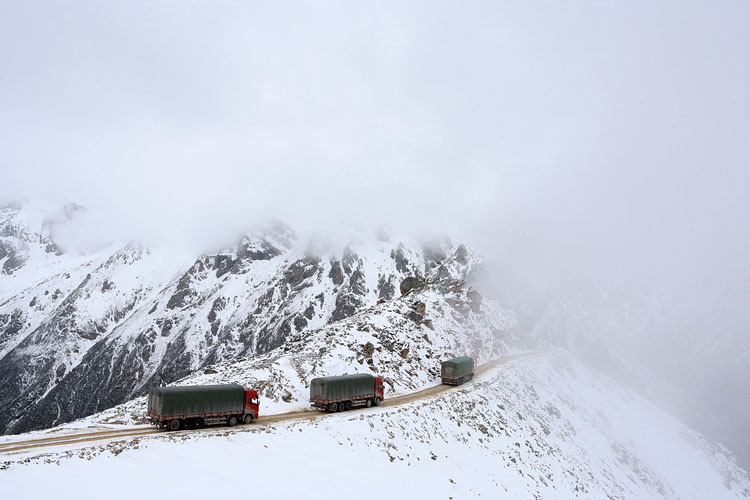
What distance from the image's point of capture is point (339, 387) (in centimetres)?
3222

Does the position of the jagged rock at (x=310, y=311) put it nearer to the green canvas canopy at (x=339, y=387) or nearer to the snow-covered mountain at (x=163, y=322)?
the snow-covered mountain at (x=163, y=322)

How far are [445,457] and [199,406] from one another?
56.6 ft

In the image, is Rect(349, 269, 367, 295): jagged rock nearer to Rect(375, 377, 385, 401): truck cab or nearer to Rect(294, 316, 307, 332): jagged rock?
Rect(294, 316, 307, 332): jagged rock

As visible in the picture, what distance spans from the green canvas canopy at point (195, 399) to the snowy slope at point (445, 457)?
2.30 m

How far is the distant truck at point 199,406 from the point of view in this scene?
2364 centimetres

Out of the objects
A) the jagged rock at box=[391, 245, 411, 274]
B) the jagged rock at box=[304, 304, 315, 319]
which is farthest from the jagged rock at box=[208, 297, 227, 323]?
the jagged rock at box=[391, 245, 411, 274]

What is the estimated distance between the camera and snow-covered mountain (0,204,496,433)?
142 metres

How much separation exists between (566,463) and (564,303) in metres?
114

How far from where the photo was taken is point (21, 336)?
7003 inches

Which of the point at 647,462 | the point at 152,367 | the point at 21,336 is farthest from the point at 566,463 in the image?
the point at 21,336

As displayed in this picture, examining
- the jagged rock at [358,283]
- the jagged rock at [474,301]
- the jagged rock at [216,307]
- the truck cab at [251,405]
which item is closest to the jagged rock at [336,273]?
the jagged rock at [358,283]

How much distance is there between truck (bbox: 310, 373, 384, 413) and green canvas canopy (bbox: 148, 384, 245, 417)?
718 cm

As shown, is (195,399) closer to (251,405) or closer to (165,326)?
(251,405)

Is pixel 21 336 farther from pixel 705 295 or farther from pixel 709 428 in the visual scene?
pixel 705 295
